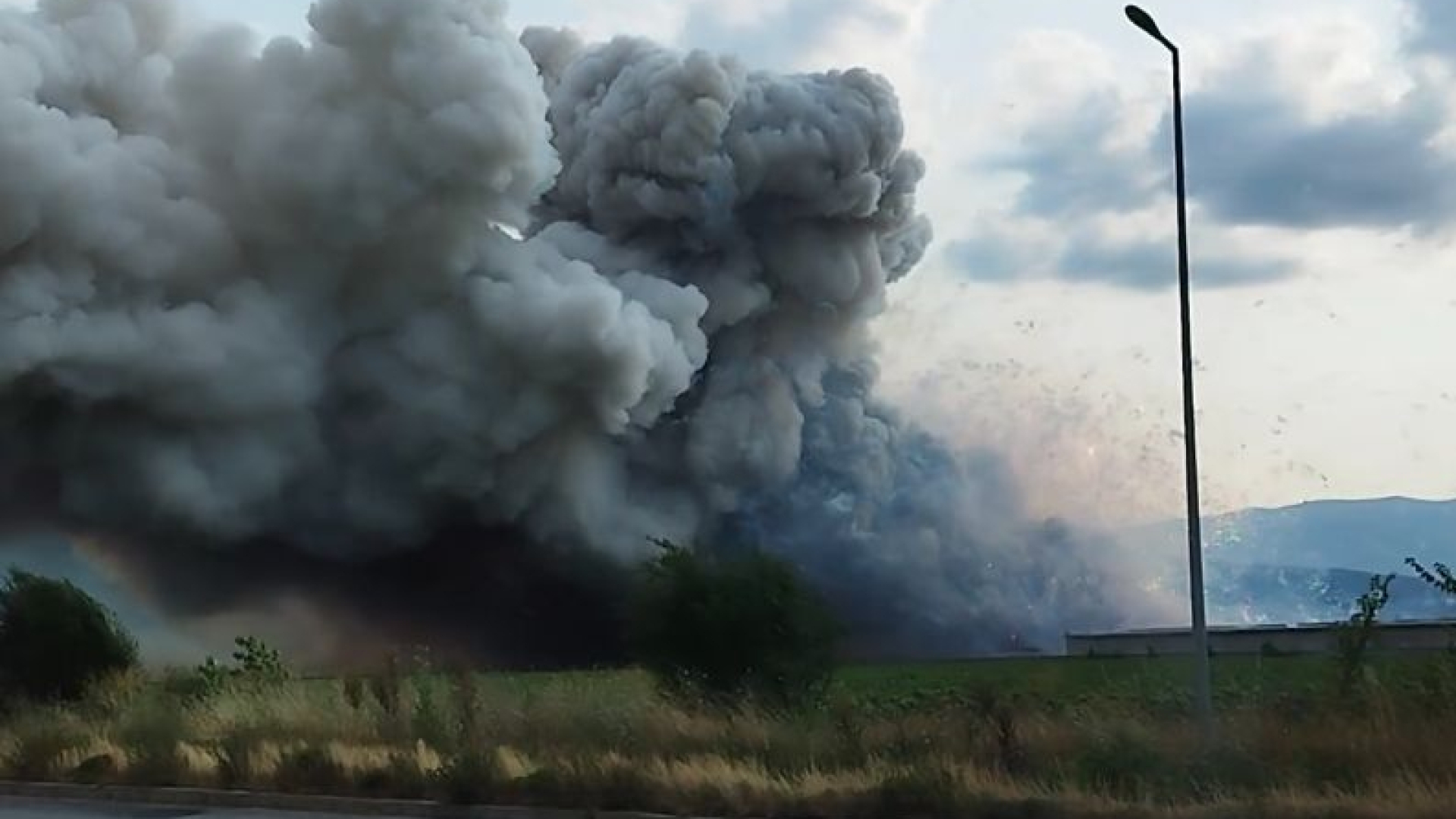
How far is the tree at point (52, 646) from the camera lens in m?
23.3

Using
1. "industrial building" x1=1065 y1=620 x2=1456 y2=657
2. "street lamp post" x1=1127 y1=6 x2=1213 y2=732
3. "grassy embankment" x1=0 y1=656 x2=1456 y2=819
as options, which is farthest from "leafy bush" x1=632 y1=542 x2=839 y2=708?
"industrial building" x1=1065 y1=620 x2=1456 y2=657

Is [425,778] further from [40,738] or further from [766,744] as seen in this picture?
[40,738]

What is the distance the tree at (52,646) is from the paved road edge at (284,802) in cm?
561

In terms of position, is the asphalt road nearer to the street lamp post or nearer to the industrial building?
the street lamp post

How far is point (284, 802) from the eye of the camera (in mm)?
15141

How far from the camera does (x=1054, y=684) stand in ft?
65.1

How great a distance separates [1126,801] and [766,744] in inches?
154

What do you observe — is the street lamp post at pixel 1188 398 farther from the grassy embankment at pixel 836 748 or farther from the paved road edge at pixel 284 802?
the paved road edge at pixel 284 802

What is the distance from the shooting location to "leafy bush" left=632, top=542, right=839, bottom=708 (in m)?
18.9

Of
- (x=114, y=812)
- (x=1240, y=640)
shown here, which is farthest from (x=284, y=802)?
(x=1240, y=640)

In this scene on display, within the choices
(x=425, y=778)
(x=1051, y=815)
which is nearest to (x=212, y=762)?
(x=425, y=778)

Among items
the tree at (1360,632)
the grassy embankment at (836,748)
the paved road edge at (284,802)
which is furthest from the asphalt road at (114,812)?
the tree at (1360,632)

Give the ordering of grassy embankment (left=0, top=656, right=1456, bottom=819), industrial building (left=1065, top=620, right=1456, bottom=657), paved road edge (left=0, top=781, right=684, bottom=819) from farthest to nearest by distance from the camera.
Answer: industrial building (left=1065, top=620, right=1456, bottom=657)
paved road edge (left=0, top=781, right=684, bottom=819)
grassy embankment (left=0, top=656, right=1456, bottom=819)

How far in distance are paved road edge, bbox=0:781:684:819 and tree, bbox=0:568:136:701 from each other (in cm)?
561
